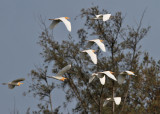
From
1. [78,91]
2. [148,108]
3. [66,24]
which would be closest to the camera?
[66,24]

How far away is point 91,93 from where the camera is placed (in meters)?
11.3

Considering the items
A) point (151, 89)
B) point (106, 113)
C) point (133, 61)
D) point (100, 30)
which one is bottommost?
point (106, 113)

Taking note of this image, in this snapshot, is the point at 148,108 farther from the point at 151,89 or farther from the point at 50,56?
the point at 50,56

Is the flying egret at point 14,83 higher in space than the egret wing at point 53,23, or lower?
lower

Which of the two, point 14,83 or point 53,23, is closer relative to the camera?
point 53,23

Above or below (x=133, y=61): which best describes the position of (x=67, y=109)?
below

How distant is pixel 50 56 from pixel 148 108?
4.10 metres

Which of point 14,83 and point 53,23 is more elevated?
point 53,23

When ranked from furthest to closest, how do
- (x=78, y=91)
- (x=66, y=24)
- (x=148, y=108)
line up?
(x=78, y=91) → (x=148, y=108) → (x=66, y=24)

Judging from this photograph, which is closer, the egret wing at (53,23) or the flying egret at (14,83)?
the egret wing at (53,23)

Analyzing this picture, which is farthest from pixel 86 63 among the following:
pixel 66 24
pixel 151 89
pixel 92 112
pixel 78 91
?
pixel 66 24

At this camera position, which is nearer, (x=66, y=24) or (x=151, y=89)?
(x=66, y=24)

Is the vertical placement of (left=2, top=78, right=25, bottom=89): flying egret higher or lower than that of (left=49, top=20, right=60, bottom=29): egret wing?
lower

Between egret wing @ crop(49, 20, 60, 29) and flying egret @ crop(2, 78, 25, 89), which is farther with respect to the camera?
flying egret @ crop(2, 78, 25, 89)
